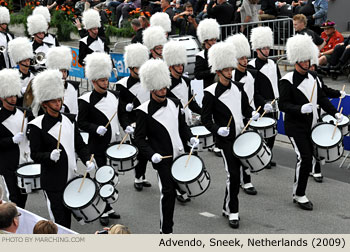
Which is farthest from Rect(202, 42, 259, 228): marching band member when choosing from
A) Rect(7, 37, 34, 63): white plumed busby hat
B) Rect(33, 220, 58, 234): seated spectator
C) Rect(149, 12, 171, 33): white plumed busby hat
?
Rect(149, 12, 171, 33): white plumed busby hat

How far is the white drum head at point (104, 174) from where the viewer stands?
330 inches

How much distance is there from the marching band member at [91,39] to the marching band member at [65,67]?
11.3ft

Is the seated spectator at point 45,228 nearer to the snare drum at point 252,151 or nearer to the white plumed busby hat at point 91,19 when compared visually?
the snare drum at point 252,151

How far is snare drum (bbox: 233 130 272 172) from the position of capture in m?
8.34

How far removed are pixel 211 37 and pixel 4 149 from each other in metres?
4.21

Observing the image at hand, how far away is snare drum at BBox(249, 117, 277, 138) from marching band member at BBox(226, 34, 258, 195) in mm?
560

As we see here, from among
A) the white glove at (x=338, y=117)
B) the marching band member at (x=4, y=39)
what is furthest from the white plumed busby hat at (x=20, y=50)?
the white glove at (x=338, y=117)

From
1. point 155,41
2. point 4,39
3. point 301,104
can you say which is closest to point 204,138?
point 301,104

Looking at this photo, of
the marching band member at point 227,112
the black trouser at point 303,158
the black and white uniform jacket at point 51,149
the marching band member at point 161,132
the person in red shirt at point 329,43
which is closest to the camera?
the black and white uniform jacket at point 51,149

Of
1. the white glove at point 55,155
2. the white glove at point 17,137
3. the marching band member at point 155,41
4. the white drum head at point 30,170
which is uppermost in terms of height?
the marching band member at point 155,41

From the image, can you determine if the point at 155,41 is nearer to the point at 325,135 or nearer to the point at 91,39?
the point at 91,39

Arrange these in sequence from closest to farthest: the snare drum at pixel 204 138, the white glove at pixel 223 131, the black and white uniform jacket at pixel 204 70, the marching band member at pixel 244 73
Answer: the white glove at pixel 223 131
the snare drum at pixel 204 138
the marching band member at pixel 244 73
the black and white uniform jacket at pixel 204 70

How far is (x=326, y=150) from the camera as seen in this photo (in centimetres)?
880

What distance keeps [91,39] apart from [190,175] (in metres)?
6.64
